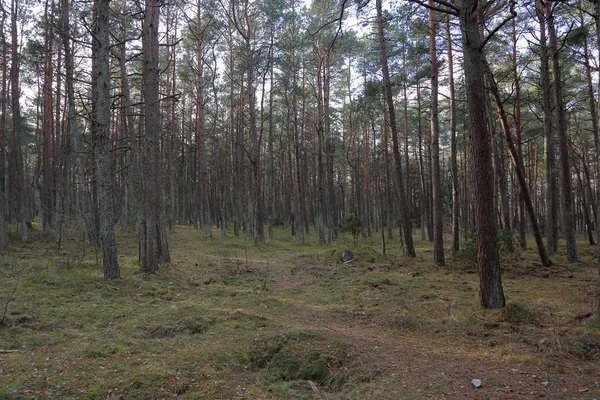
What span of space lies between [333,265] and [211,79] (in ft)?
52.4

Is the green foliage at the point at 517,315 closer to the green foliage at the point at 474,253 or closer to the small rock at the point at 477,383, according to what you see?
the small rock at the point at 477,383

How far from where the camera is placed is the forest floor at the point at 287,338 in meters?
3.53

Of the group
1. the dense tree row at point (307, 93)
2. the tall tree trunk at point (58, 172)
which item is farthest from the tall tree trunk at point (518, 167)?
the tall tree trunk at point (58, 172)

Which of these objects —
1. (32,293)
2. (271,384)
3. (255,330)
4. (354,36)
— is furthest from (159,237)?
(354,36)

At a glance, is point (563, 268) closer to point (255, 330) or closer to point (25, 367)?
point (255, 330)

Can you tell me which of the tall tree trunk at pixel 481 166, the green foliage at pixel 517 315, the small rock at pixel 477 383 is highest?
the tall tree trunk at pixel 481 166

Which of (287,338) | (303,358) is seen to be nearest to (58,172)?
(287,338)

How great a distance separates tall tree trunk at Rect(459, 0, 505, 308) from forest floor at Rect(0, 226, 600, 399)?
49 cm

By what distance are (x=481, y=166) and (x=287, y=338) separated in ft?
13.8

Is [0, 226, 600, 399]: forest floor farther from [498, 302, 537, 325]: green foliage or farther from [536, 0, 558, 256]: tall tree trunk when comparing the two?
[536, 0, 558, 256]: tall tree trunk

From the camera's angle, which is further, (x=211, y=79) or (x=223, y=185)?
(x=223, y=185)

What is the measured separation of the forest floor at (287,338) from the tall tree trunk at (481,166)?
0.49 meters

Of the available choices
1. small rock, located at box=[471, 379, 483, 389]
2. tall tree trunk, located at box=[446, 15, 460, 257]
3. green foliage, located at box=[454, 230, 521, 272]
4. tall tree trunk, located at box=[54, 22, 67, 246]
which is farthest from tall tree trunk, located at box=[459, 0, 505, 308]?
tall tree trunk, located at box=[54, 22, 67, 246]

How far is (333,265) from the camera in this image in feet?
44.1
